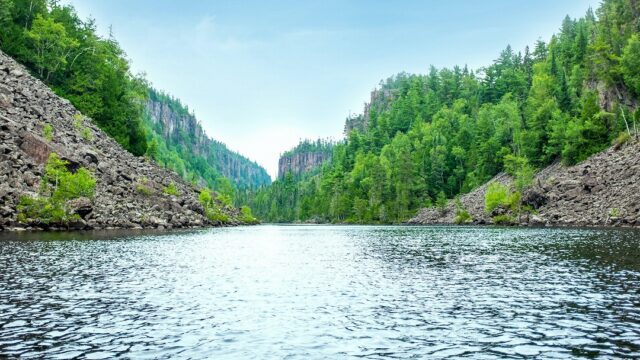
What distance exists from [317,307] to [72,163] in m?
71.5

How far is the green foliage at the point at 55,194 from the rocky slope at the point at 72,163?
1.25 metres

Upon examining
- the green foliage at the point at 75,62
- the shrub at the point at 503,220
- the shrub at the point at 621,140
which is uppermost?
the green foliage at the point at 75,62

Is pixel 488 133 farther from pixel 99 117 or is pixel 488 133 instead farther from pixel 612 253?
pixel 612 253

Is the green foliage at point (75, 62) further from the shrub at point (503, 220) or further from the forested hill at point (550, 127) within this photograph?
the forested hill at point (550, 127)

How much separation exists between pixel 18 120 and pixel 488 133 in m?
150

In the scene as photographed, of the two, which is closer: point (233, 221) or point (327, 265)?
point (327, 265)

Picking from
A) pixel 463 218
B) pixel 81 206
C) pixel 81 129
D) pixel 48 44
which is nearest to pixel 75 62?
pixel 48 44

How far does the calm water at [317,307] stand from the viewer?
52.1 feet

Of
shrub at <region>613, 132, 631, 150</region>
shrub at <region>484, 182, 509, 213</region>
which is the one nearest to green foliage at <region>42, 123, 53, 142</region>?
shrub at <region>484, 182, 509, 213</region>

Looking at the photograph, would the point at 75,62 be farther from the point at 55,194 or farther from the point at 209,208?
the point at 55,194

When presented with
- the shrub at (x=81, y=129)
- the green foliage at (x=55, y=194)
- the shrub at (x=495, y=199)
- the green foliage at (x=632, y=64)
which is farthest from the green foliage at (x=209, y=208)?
the green foliage at (x=632, y=64)

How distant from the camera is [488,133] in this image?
17862 centimetres

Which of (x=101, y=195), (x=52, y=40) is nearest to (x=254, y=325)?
(x=101, y=195)

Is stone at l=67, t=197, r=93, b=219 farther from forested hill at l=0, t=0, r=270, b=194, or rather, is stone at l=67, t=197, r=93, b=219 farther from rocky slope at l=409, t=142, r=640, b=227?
rocky slope at l=409, t=142, r=640, b=227
